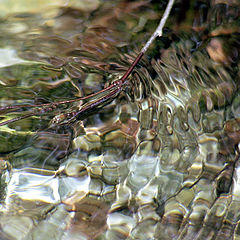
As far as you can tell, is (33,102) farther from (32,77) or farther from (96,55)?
(96,55)

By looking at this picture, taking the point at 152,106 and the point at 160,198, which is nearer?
the point at 160,198

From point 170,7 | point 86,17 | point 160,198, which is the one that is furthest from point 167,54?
point 160,198

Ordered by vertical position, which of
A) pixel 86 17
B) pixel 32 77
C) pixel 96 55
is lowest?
pixel 32 77

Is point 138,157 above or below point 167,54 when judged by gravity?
below

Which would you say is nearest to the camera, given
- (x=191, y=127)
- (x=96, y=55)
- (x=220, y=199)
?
(x=220, y=199)

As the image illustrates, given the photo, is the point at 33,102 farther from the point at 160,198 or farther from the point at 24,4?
the point at 160,198

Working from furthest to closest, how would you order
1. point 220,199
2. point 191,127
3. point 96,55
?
point 96,55 < point 191,127 < point 220,199
